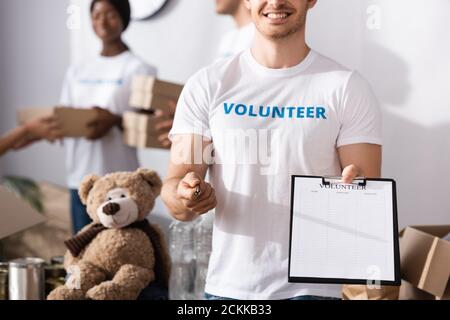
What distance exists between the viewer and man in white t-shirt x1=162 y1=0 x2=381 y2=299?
4.43 ft

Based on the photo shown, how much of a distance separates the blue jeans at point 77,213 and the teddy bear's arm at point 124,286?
0.71 meters

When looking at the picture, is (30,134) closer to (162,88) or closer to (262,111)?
(162,88)

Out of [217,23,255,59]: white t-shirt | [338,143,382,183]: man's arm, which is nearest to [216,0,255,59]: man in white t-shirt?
[217,23,255,59]: white t-shirt

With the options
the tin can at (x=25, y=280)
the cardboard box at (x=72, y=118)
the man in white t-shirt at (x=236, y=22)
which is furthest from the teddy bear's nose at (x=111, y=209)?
the cardboard box at (x=72, y=118)

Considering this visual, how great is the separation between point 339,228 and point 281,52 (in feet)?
1.09

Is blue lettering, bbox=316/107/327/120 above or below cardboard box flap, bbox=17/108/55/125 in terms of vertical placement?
below

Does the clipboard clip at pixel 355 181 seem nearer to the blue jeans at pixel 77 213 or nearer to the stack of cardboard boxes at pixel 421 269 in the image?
the stack of cardboard boxes at pixel 421 269

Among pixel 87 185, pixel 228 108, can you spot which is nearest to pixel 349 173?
pixel 228 108

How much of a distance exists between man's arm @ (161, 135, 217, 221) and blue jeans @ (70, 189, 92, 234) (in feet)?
3.87

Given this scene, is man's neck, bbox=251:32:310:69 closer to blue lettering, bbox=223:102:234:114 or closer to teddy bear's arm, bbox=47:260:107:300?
blue lettering, bbox=223:102:234:114

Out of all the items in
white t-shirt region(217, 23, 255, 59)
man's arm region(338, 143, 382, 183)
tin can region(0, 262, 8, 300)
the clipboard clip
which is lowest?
tin can region(0, 262, 8, 300)

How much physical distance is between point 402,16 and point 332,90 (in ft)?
2.26

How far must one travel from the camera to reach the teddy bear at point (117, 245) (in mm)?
1815

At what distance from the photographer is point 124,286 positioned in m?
1.81
